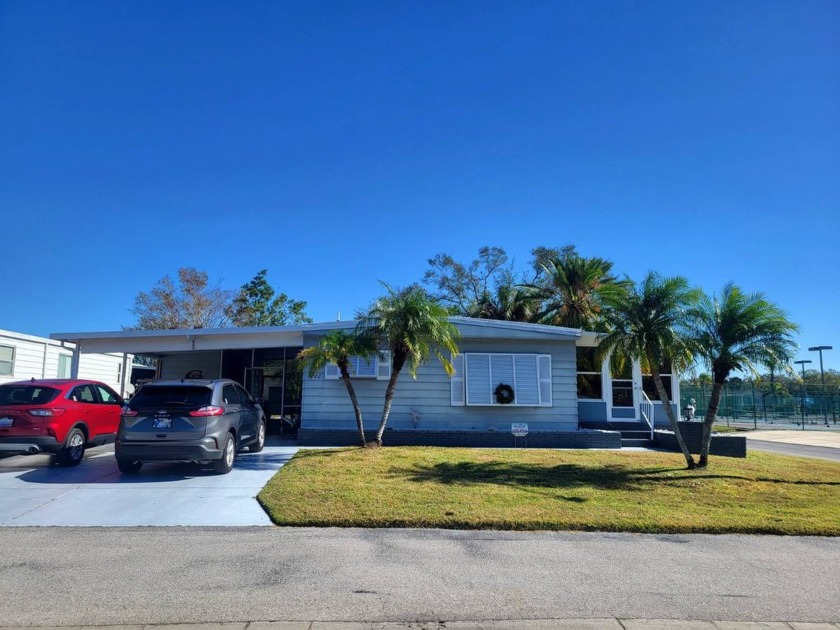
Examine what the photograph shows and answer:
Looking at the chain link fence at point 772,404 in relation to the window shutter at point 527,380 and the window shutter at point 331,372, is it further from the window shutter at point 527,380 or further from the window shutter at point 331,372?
the window shutter at point 331,372

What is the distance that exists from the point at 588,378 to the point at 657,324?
263 inches

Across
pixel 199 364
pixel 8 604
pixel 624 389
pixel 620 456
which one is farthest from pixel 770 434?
pixel 8 604

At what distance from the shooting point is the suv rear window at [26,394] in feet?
34.4

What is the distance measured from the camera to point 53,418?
33.9 feet

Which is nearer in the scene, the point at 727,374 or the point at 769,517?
the point at 769,517

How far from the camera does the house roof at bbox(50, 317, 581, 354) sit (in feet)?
48.2

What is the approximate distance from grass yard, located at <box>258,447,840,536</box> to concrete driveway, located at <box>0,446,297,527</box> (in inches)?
19.4

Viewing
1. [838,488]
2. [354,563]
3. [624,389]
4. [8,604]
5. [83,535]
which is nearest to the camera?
[8,604]

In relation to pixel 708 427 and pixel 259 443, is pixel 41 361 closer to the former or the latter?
pixel 259 443

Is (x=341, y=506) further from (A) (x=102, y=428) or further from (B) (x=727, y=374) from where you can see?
(B) (x=727, y=374)

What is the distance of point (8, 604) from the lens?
15.1 feet

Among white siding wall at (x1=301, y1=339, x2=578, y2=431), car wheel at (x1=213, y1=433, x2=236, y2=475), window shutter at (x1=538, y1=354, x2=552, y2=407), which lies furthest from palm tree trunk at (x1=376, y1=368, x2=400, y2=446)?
window shutter at (x1=538, y1=354, x2=552, y2=407)

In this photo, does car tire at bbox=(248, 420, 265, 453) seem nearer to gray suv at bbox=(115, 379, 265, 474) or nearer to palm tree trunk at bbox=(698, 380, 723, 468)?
gray suv at bbox=(115, 379, 265, 474)

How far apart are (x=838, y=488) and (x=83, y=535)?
11.9 meters
